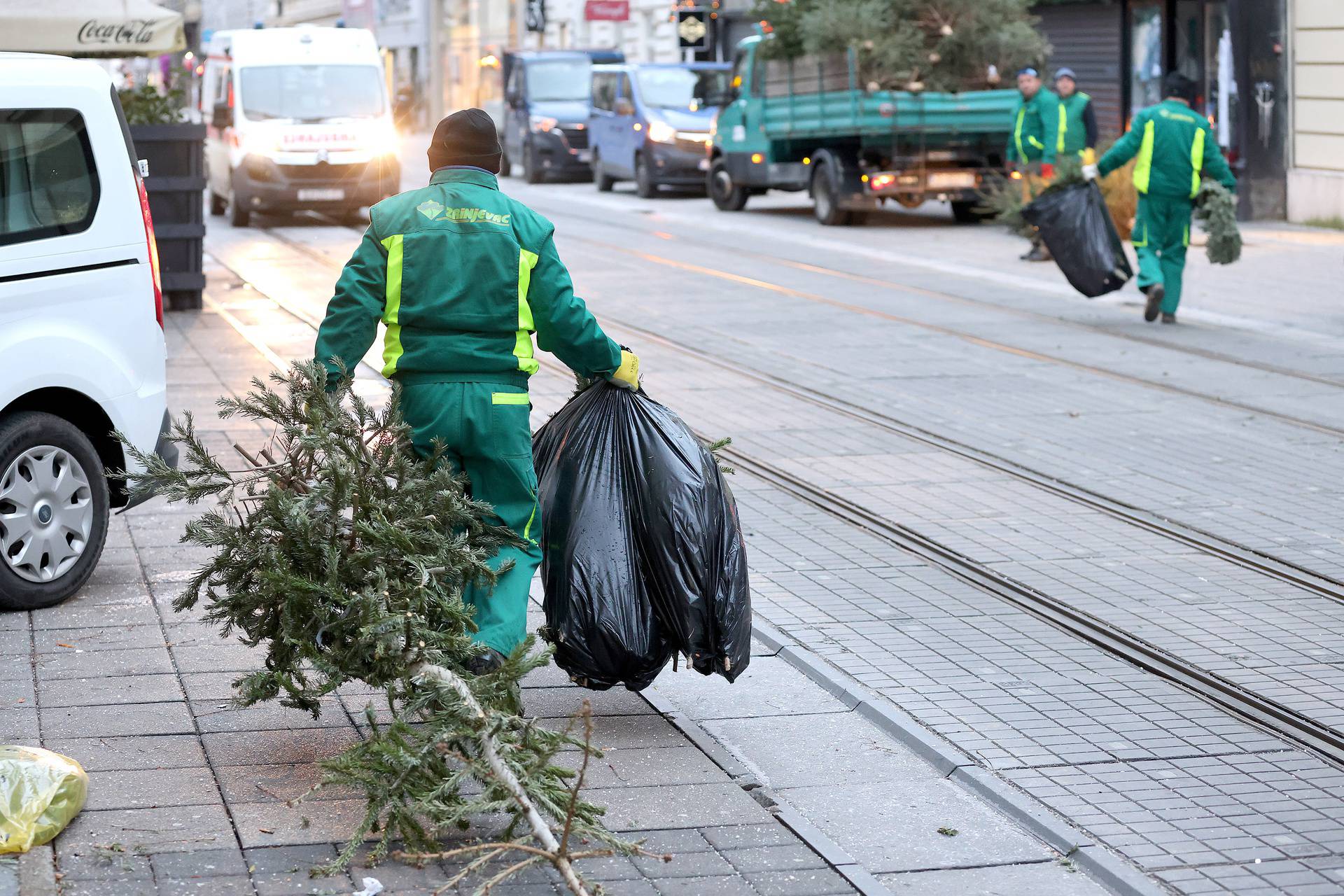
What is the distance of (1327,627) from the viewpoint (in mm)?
6031

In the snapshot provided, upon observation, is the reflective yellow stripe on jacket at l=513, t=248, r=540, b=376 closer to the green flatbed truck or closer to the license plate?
the green flatbed truck

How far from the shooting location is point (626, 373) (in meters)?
4.99

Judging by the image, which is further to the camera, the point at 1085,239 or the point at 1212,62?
the point at 1212,62

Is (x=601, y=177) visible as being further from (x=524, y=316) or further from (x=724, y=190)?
(x=524, y=316)

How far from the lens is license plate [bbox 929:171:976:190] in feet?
69.3

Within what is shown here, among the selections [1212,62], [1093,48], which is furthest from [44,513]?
[1093,48]

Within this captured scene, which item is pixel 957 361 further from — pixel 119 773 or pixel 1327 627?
pixel 119 773

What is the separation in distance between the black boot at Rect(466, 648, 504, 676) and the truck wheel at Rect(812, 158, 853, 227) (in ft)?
57.5

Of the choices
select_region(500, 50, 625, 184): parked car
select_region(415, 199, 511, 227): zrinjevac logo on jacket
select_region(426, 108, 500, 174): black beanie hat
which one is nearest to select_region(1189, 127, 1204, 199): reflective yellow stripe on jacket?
select_region(426, 108, 500, 174): black beanie hat

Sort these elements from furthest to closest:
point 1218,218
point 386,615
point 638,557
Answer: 1. point 1218,218
2. point 638,557
3. point 386,615

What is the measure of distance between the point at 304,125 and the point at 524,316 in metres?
18.6

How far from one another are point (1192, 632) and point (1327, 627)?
1.49 ft

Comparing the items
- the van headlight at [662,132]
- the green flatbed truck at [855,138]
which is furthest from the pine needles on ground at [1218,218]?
the van headlight at [662,132]

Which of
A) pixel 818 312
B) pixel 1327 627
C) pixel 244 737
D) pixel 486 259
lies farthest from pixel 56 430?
pixel 818 312
